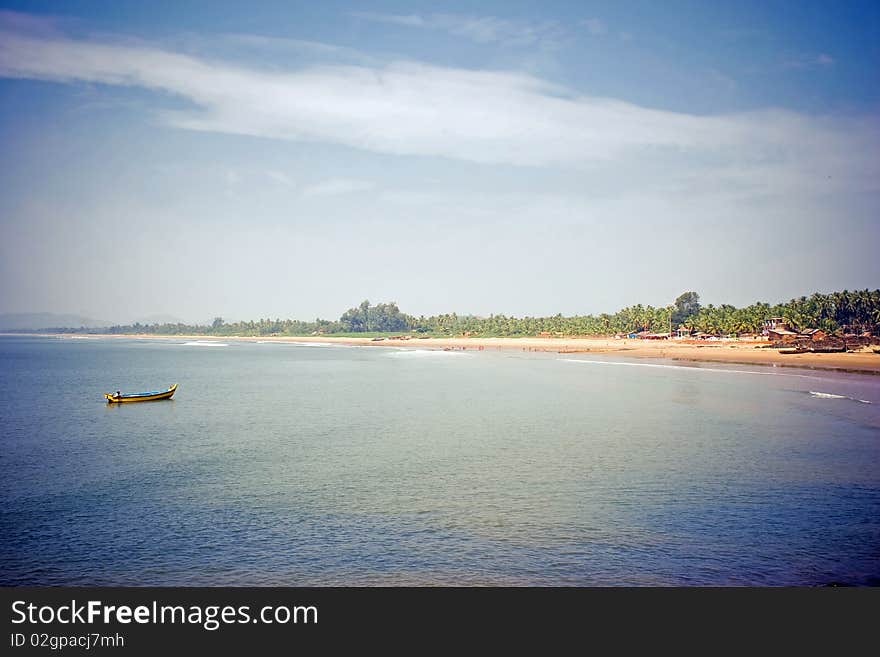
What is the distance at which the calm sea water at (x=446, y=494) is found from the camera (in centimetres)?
1697

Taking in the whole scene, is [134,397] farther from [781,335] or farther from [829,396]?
[781,335]

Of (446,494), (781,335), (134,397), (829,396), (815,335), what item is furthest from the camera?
(781,335)

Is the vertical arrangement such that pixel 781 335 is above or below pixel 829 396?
above

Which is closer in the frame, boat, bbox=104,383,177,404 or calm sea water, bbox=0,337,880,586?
calm sea water, bbox=0,337,880,586

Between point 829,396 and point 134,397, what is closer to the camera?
point 829,396

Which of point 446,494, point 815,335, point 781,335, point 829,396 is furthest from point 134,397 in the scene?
point 781,335

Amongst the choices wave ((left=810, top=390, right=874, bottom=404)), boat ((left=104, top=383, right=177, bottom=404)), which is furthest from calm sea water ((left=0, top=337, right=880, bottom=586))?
boat ((left=104, top=383, right=177, bottom=404))

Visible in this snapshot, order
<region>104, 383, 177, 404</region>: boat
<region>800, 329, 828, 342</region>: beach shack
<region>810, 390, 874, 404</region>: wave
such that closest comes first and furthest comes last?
<region>810, 390, 874, 404</region>: wave < <region>104, 383, 177, 404</region>: boat < <region>800, 329, 828, 342</region>: beach shack

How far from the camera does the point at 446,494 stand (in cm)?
2412

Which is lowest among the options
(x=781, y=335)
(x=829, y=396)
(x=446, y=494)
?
(x=446, y=494)

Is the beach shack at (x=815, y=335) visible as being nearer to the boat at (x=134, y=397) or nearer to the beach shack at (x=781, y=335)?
the beach shack at (x=781, y=335)

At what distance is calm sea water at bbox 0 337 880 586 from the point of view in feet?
55.7

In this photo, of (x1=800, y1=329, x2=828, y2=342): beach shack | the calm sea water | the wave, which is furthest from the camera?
(x1=800, y1=329, x2=828, y2=342): beach shack

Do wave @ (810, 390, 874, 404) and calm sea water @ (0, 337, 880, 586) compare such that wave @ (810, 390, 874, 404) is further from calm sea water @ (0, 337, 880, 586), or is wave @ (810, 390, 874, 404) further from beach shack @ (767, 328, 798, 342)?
beach shack @ (767, 328, 798, 342)
